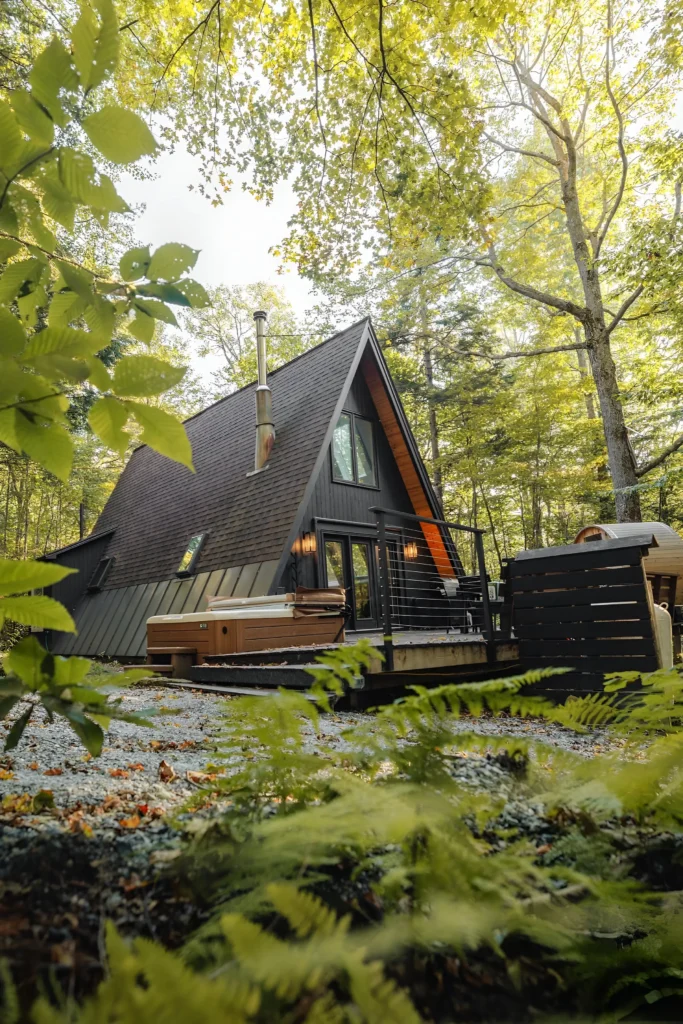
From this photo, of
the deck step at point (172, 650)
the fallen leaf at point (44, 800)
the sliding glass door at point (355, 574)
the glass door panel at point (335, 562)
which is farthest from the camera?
the sliding glass door at point (355, 574)

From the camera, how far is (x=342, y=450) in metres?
10.3

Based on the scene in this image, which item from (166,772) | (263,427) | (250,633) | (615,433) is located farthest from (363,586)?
(166,772)

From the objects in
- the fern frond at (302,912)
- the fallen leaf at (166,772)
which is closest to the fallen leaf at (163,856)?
the fern frond at (302,912)

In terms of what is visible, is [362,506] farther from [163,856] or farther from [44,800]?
[163,856]

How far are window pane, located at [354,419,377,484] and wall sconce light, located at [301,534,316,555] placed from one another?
2092 millimetres

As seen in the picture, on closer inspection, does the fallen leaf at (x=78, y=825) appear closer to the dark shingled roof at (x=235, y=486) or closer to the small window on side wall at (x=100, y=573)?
the dark shingled roof at (x=235, y=486)

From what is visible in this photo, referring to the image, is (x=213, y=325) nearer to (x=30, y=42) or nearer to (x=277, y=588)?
(x=30, y=42)

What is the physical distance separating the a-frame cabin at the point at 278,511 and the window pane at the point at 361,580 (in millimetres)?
19

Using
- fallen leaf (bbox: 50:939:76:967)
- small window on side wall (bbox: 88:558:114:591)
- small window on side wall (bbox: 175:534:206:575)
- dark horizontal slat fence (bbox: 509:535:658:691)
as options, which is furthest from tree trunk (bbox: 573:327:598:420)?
fallen leaf (bbox: 50:939:76:967)

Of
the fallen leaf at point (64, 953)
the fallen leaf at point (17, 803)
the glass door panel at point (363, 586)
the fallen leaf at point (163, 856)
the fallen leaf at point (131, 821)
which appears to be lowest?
the fallen leaf at point (131, 821)

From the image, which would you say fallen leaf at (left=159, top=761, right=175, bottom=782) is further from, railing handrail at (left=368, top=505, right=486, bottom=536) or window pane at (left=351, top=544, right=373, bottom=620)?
window pane at (left=351, top=544, right=373, bottom=620)

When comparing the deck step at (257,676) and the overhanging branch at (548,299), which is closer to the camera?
the deck step at (257,676)

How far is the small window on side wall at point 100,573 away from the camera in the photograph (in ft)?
39.0

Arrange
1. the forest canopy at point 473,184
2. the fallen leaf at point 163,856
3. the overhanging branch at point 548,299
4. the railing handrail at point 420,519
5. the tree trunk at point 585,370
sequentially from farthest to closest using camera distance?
the tree trunk at point 585,370 → the overhanging branch at point 548,299 → the railing handrail at point 420,519 → the forest canopy at point 473,184 → the fallen leaf at point 163,856
